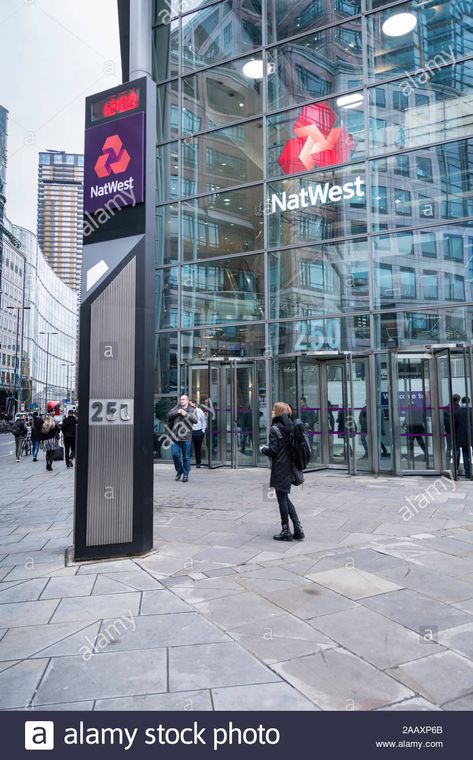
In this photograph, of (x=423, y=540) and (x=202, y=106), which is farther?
(x=202, y=106)

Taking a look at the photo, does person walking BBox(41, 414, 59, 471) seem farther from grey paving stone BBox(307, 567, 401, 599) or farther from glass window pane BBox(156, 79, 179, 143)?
grey paving stone BBox(307, 567, 401, 599)

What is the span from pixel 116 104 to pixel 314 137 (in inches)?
374

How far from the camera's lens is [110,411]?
611 centimetres

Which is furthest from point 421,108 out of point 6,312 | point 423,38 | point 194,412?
point 6,312

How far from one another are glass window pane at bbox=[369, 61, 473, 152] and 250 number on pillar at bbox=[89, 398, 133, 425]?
1099cm

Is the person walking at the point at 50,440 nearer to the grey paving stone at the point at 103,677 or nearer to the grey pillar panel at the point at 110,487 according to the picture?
the grey pillar panel at the point at 110,487

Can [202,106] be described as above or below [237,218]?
above

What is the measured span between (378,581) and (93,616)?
2.60 metres

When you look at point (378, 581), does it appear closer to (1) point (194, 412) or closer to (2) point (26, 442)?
(1) point (194, 412)

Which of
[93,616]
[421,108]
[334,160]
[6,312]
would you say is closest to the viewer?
[93,616]

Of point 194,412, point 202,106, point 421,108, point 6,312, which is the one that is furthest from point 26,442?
point 6,312
